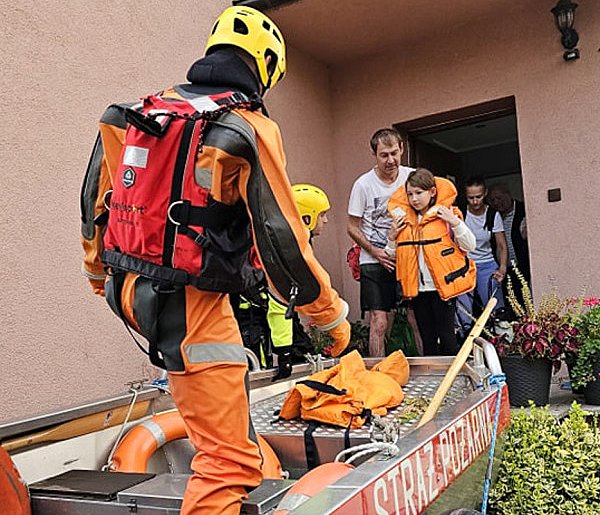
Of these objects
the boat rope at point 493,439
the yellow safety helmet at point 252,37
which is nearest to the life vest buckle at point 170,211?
the yellow safety helmet at point 252,37

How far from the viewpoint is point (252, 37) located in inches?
80.8

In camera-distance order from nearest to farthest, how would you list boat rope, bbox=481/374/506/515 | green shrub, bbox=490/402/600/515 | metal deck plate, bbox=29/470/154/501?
metal deck plate, bbox=29/470/154/501, boat rope, bbox=481/374/506/515, green shrub, bbox=490/402/600/515

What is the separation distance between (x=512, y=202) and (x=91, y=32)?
425 cm

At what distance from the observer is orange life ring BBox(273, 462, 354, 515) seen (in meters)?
1.68

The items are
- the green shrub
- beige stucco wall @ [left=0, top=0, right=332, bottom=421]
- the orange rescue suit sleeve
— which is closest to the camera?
the orange rescue suit sleeve

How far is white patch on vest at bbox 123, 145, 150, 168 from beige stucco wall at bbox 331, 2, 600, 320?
15.9 feet

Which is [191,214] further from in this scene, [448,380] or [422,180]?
[422,180]

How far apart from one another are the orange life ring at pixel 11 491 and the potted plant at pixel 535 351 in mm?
3537

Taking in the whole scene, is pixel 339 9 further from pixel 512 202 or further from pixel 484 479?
pixel 484 479

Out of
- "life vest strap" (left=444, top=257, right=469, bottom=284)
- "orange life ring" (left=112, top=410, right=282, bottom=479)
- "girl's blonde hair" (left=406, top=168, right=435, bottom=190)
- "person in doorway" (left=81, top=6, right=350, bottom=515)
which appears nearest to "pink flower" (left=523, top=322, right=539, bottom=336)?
"life vest strap" (left=444, top=257, right=469, bottom=284)

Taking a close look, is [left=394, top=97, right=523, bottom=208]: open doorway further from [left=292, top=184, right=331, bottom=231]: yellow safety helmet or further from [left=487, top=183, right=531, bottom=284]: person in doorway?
[left=292, top=184, right=331, bottom=231]: yellow safety helmet

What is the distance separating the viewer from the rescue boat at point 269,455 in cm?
175

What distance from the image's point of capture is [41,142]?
13.6 ft

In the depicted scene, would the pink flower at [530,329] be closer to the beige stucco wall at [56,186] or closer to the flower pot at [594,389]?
the flower pot at [594,389]
